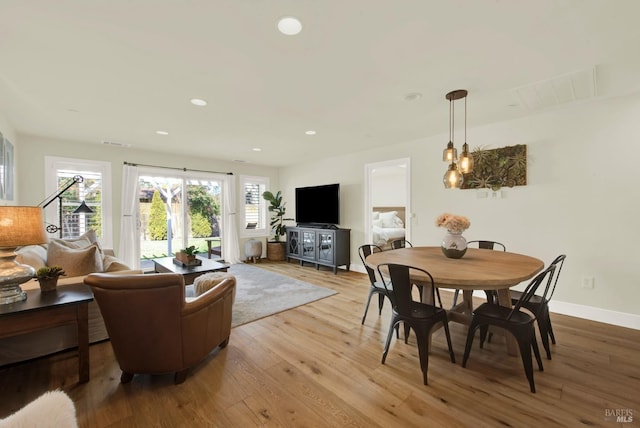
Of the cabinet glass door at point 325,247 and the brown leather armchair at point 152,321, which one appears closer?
the brown leather armchair at point 152,321

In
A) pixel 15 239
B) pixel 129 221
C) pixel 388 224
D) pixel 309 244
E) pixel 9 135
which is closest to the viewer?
pixel 15 239

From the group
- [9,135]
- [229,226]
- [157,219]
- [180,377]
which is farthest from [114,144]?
[180,377]

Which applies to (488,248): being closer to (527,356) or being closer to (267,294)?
(527,356)

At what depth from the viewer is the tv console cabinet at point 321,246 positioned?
5.38 meters

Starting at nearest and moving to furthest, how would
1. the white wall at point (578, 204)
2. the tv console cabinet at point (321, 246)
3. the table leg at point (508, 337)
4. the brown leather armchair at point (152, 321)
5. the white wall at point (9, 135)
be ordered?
the brown leather armchair at point (152, 321)
the table leg at point (508, 337)
the white wall at point (578, 204)
the white wall at point (9, 135)
the tv console cabinet at point (321, 246)

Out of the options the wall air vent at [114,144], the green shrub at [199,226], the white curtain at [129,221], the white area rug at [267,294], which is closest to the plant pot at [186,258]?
the white area rug at [267,294]

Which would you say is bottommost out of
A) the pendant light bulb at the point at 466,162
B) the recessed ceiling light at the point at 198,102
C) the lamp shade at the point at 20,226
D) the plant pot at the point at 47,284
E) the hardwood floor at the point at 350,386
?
the hardwood floor at the point at 350,386

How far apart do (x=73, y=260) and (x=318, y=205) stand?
13.7 feet

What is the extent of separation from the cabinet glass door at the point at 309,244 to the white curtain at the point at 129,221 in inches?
127

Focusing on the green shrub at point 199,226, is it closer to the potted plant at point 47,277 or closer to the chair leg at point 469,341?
the potted plant at point 47,277

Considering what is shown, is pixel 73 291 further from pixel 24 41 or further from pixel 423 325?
pixel 423 325

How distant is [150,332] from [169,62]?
2.04m

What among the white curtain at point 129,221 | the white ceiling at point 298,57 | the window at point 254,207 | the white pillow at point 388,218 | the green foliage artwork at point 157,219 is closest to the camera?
the white ceiling at point 298,57

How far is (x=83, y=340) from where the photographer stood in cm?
196
